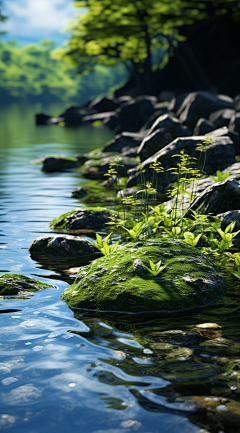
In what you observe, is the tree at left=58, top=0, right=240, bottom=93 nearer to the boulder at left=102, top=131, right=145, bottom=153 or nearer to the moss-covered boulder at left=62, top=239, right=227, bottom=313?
the boulder at left=102, top=131, right=145, bottom=153

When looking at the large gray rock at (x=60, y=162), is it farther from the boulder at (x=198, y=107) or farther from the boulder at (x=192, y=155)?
the boulder at (x=192, y=155)

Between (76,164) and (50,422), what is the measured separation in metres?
17.1

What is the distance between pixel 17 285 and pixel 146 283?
1.69 m

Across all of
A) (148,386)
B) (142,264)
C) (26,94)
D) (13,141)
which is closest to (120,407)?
(148,386)

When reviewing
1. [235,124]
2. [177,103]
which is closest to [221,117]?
[235,124]

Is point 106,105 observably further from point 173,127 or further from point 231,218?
point 231,218

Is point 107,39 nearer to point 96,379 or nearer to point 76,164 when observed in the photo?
point 76,164

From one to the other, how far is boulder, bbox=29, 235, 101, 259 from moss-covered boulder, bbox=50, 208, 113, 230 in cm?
169

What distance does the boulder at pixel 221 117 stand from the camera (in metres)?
17.8

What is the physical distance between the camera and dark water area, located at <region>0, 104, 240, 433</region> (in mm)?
3252

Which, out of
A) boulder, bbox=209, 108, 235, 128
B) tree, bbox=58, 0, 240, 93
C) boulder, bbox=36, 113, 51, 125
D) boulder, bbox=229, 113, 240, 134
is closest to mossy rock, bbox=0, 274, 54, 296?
boulder, bbox=229, 113, 240, 134

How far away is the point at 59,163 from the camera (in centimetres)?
1923

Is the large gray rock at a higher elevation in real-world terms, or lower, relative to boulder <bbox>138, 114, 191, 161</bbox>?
lower

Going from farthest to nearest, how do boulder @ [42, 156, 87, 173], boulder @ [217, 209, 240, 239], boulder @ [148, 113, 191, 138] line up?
boulder @ [42, 156, 87, 173], boulder @ [148, 113, 191, 138], boulder @ [217, 209, 240, 239]
